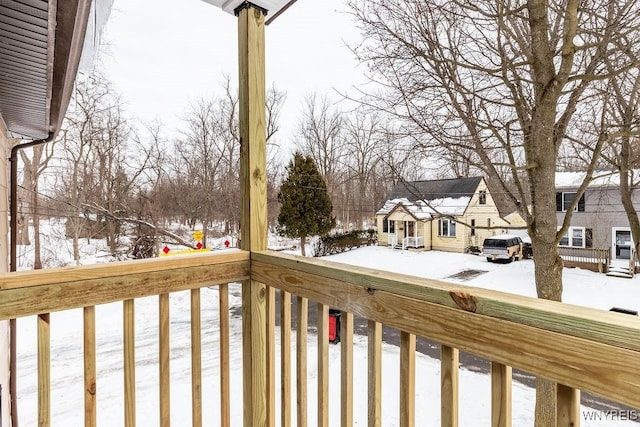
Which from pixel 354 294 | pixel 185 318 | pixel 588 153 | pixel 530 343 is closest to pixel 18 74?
pixel 354 294

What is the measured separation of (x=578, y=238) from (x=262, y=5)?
3.47 metres

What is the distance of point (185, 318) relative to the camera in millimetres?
6219

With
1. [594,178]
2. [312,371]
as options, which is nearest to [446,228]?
[594,178]

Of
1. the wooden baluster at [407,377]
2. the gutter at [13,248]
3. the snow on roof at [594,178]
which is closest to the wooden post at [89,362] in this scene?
the wooden baluster at [407,377]

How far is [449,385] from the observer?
72cm

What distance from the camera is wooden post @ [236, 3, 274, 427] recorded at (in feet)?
4.29

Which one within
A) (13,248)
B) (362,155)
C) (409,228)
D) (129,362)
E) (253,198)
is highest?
(362,155)

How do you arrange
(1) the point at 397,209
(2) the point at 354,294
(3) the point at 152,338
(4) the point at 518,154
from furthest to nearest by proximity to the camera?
(3) the point at 152,338
(1) the point at 397,209
(4) the point at 518,154
(2) the point at 354,294

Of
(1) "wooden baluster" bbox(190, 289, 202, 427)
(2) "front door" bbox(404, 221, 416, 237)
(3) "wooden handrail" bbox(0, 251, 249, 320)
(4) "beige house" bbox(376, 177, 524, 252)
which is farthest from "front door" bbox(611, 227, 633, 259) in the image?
(1) "wooden baluster" bbox(190, 289, 202, 427)

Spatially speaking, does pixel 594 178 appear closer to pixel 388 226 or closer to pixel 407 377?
pixel 388 226

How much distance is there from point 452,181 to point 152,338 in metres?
4.55

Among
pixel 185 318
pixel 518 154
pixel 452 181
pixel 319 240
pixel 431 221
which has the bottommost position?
pixel 185 318

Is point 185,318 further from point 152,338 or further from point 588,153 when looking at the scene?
point 588,153

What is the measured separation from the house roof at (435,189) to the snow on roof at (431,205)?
42mm
